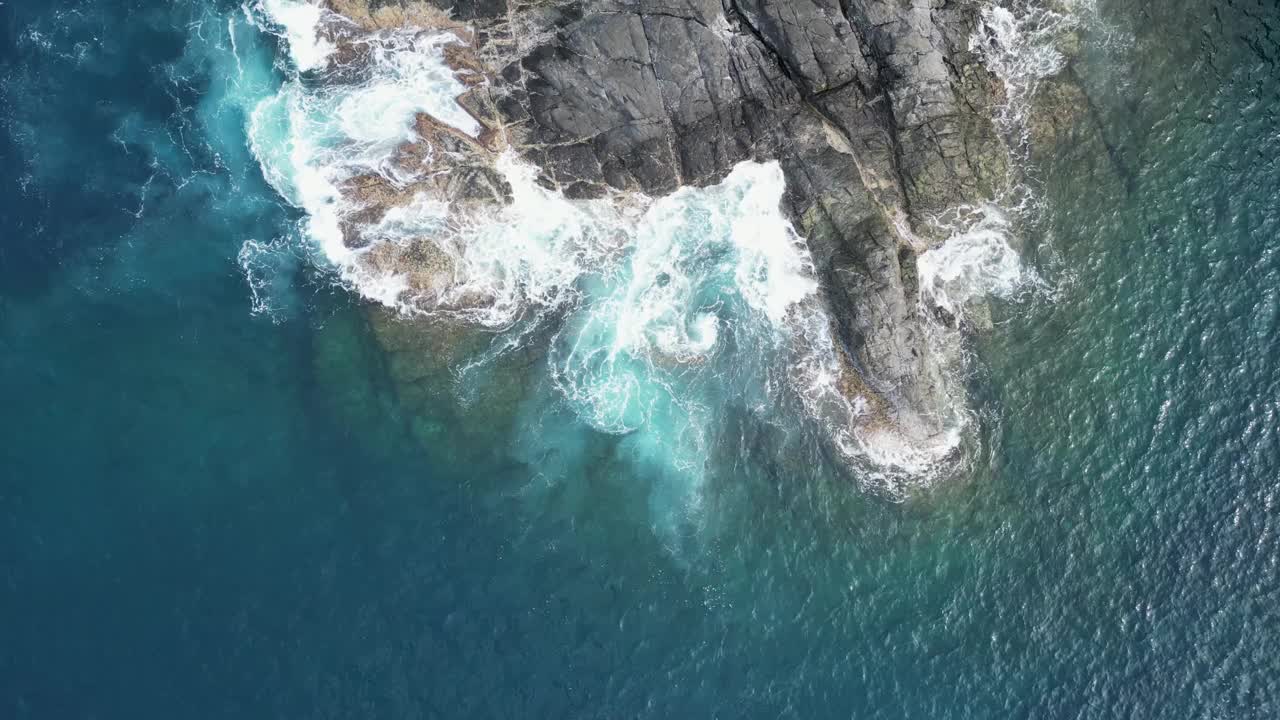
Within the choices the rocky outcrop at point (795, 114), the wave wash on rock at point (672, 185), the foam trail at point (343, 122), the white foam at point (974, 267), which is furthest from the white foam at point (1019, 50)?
the foam trail at point (343, 122)

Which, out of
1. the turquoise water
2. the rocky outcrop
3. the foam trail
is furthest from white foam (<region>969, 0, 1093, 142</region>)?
the foam trail

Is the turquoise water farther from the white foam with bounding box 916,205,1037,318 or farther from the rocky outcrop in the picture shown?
the rocky outcrop

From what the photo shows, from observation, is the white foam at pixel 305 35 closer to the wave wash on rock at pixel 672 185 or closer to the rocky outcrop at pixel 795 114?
the wave wash on rock at pixel 672 185

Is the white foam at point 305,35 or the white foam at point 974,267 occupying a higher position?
the white foam at point 305,35

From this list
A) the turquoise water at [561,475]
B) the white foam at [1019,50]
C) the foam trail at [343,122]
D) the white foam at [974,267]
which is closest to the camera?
the turquoise water at [561,475]

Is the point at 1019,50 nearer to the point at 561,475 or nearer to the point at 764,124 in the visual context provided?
the point at 764,124

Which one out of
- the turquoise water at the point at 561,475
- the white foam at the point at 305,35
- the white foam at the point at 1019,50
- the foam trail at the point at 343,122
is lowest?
the turquoise water at the point at 561,475

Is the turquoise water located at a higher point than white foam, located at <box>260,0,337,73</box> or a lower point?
lower

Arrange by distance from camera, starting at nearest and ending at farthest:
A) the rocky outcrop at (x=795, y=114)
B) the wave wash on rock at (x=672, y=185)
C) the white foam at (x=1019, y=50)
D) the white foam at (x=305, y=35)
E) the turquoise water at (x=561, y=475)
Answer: the turquoise water at (x=561, y=475) → the rocky outcrop at (x=795, y=114) → the wave wash on rock at (x=672, y=185) → the white foam at (x=1019, y=50) → the white foam at (x=305, y=35)

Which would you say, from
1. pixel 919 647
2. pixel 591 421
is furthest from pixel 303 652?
pixel 919 647
